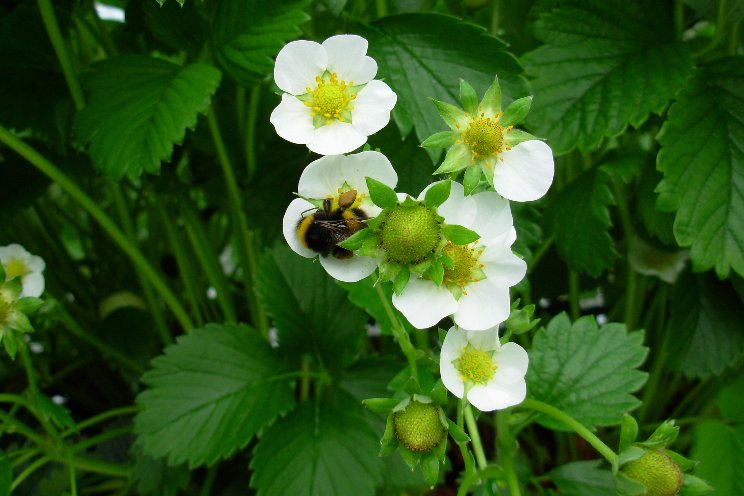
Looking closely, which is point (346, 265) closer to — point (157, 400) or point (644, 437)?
point (157, 400)

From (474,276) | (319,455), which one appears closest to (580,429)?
(474,276)

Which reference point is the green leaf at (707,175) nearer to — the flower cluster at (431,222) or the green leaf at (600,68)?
the green leaf at (600,68)

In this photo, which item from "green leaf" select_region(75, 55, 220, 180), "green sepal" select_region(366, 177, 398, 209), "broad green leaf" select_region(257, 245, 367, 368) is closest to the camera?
"green sepal" select_region(366, 177, 398, 209)

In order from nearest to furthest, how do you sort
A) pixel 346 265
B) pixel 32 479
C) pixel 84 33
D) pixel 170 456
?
pixel 346 265 < pixel 170 456 < pixel 32 479 < pixel 84 33

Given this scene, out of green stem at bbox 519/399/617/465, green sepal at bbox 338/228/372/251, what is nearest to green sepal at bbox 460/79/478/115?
green sepal at bbox 338/228/372/251

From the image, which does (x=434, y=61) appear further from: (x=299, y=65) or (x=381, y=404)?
(x=381, y=404)

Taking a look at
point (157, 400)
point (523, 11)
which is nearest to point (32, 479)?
point (157, 400)

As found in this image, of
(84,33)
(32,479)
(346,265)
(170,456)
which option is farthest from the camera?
(84,33)

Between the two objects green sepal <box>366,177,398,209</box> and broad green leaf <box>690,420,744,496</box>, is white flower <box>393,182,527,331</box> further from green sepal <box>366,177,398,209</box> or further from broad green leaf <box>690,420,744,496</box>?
broad green leaf <box>690,420,744,496</box>
